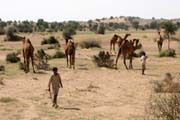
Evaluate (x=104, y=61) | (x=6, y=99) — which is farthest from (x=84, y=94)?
(x=104, y=61)

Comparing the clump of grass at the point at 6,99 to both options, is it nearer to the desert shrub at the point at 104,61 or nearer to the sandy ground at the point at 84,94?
the sandy ground at the point at 84,94

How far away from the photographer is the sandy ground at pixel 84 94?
54.9 ft

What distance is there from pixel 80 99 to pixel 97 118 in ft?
12.0

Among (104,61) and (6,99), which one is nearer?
(6,99)

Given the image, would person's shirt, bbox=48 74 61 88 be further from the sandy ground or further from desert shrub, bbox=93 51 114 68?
desert shrub, bbox=93 51 114 68

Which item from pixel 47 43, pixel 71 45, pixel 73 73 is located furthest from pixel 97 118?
pixel 47 43

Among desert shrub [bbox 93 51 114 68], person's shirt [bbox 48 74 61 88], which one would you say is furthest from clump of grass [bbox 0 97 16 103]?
desert shrub [bbox 93 51 114 68]

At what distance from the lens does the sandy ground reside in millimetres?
16734

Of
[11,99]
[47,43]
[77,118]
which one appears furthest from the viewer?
[47,43]

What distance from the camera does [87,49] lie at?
46.6 metres

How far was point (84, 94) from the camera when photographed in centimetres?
2083

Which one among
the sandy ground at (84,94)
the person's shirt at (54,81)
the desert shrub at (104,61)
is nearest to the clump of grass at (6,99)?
the sandy ground at (84,94)

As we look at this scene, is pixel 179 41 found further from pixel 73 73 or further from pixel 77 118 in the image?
pixel 77 118

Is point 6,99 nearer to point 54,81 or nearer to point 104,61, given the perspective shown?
point 54,81
